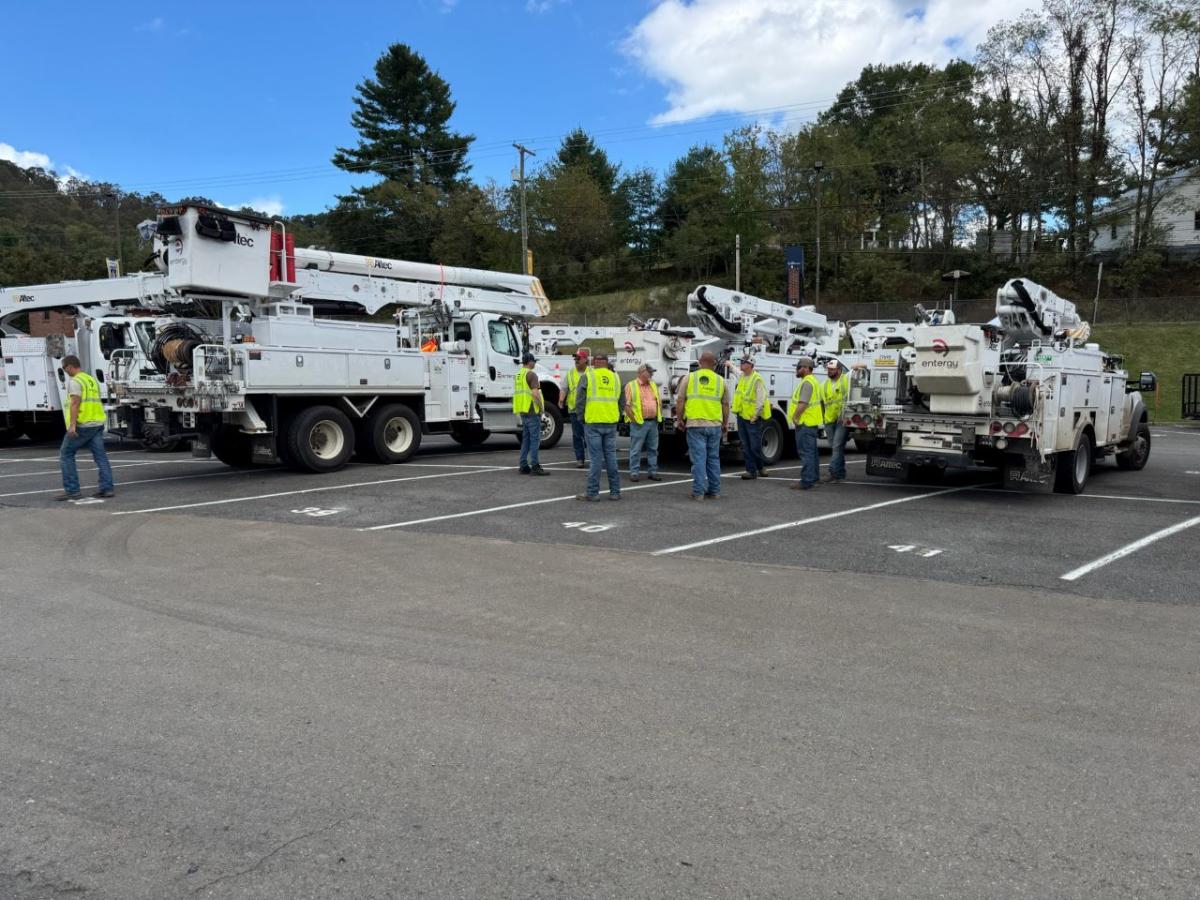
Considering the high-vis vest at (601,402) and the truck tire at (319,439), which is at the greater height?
the high-vis vest at (601,402)

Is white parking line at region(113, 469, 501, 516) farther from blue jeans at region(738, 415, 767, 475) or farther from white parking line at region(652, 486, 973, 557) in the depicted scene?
white parking line at region(652, 486, 973, 557)

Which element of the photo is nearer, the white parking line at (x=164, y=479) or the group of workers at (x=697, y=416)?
the group of workers at (x=697, y=416)

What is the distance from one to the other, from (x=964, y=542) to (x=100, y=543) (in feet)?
26.7

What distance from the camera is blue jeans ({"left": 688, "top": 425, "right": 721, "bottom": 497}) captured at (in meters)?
10.4

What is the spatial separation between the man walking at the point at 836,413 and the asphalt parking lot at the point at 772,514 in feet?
1.20

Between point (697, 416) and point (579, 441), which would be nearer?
point (697, 416)

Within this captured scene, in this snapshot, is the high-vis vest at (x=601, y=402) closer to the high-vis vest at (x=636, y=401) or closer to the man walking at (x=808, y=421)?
the high-vis vest at (x=636, y=401)

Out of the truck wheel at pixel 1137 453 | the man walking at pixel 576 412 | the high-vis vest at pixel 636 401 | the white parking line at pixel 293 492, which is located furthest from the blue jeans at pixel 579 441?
the truck wheel at pixel 1137 453

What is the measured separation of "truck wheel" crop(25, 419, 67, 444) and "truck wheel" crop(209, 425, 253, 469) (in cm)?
759

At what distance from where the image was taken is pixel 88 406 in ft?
34.7

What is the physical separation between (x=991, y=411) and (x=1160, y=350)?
31.4m

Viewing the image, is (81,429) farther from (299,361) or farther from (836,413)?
(836,413)

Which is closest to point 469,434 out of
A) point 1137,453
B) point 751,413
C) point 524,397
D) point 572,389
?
point 572,389

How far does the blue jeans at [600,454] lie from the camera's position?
1023 centimetres
